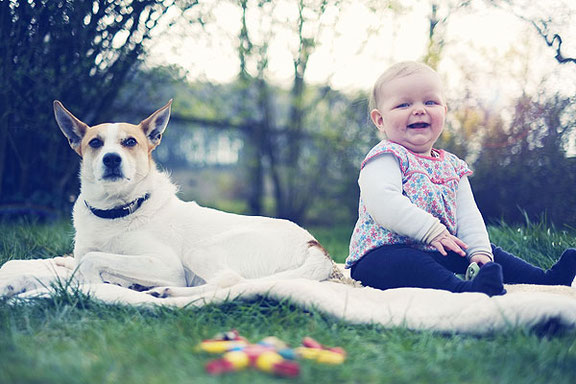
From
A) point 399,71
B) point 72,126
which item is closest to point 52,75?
point 72,126

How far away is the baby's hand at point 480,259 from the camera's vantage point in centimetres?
266

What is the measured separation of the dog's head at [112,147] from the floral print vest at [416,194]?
1.25 meters

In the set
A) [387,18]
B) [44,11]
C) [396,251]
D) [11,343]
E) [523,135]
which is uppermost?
[387,18]

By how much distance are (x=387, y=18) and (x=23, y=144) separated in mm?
3910

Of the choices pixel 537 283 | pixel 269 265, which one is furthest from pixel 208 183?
pixel 537 283

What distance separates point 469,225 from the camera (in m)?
2.86

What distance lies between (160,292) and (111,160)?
76 cm

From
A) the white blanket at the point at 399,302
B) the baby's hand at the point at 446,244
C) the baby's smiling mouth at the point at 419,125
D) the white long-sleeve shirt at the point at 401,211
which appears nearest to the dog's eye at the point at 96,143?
the white blanket at the point at 399,302

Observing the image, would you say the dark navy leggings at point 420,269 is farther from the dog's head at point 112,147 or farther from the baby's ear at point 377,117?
the dog's head at point 112,147

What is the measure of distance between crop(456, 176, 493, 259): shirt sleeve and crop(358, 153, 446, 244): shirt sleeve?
A: 0.35 metres

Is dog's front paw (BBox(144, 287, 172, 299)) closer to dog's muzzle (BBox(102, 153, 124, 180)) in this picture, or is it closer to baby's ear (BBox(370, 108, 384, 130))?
dog's muzzle (BBox(102, 153, 124, 180))

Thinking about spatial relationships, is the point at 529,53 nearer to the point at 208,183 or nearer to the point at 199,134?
the point at 199,134

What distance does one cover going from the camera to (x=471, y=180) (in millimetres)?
4828

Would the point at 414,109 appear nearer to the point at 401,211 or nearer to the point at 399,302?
the point at 401,211
